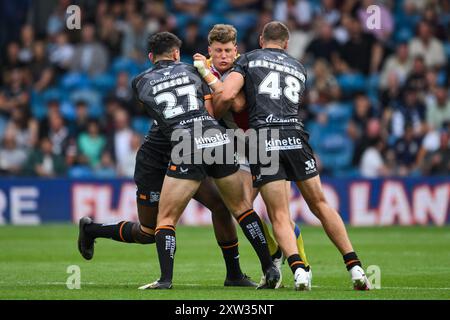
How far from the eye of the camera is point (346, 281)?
10.4m

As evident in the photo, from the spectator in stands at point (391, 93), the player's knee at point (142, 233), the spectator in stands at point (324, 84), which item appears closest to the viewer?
the player's knee at point (142, 233)

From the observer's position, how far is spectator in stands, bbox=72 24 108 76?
886 inches

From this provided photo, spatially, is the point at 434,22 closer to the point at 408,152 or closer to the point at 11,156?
the point at 408,152

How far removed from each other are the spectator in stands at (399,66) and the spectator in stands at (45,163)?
7.03m

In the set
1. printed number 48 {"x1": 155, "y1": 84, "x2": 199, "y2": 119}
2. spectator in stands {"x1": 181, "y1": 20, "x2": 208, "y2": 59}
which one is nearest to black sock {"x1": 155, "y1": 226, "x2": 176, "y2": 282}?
printed number 48 {"x1": 155, "y1": 84, "x2": 199, "y2": 119}

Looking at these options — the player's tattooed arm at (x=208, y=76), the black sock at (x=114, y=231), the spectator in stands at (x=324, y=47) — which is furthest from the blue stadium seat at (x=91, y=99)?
the player's tattooed arm at (x=208, y=76)

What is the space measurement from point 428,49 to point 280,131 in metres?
13.1

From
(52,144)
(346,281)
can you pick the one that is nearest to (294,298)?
(346,281)

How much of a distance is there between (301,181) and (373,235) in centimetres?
809

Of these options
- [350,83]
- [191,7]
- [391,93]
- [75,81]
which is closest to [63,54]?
[75,81]

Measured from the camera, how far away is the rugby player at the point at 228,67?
9680 mm

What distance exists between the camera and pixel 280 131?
30.7 feet

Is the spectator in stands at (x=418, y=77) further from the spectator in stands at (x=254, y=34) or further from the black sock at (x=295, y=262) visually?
the black sock at (x=295, y=262)

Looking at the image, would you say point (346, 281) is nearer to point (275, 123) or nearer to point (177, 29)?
point (275, 123)
